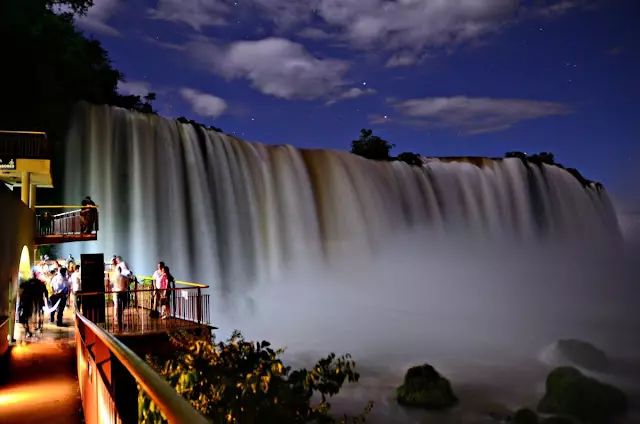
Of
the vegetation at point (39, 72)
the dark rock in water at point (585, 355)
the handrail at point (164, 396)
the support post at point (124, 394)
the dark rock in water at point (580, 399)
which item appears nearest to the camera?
the handrail at point (164, 396)

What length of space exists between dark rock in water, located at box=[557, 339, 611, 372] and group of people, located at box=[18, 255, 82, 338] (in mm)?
17864

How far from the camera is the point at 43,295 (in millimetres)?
13180

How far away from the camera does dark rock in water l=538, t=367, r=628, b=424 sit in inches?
592

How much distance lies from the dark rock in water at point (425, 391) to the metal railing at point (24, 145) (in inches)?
568

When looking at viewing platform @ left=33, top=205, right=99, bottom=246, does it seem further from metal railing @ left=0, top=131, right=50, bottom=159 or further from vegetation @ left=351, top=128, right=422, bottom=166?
vegetation @ left=351, top=128, right=422, bottom=166

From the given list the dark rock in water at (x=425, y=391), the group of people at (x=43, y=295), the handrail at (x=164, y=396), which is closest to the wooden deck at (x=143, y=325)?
the group of people at (x=43, y=295)

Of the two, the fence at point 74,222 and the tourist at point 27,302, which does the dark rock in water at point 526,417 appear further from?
the fence at point 74,222

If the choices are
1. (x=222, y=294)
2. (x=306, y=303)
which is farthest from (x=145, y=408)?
(x=306, y=303)

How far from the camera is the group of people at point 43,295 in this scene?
11961 millimetres

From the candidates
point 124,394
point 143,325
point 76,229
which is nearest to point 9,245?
point 143,325

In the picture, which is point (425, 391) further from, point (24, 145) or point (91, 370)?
point (24, 145)

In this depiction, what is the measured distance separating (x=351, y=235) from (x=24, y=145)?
1769 cm

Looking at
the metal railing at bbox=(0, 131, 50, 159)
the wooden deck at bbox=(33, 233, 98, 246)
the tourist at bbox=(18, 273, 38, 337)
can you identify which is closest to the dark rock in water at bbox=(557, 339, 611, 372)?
the wooden deck at bbox=(33, 233, 98, 246)

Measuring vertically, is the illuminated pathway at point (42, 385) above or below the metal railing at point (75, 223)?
below
